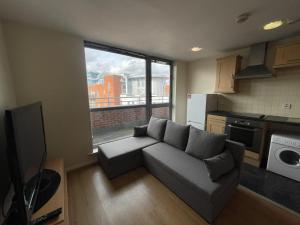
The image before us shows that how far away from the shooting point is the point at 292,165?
215 cm

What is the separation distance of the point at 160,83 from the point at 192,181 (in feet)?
10.0

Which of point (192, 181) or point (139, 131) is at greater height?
point (139, 131)

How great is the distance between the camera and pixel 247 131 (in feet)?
8.80

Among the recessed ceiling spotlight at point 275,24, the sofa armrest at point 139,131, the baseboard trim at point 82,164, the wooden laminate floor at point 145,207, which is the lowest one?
the wooden laminate floor at point 145,207

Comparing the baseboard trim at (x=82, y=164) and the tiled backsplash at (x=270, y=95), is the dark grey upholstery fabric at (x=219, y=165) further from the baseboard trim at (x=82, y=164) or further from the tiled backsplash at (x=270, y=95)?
the baseboard trim at (x=82, y=164)

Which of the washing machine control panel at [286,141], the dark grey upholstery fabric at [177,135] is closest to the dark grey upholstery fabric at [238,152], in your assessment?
the dark grey upholstery fabric at [177,135]

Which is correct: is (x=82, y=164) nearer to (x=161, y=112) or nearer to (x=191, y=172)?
(x=191, y=172)

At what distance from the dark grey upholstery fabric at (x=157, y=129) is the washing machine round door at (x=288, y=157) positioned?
2062 millimetres

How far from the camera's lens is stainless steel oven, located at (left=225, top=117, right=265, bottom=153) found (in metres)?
2.54

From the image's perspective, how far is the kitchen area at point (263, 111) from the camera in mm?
2148

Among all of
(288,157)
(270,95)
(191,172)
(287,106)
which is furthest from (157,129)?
(287,106)

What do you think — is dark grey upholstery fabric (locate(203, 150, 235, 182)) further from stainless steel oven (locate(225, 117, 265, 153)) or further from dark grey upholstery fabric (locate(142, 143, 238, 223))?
stainless steel oven (locate(225, 117, 265, 153))

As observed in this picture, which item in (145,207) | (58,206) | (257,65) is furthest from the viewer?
(257,65)

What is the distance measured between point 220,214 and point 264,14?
259cm
